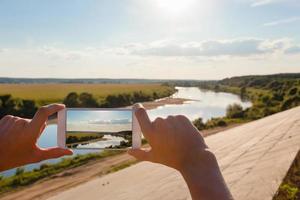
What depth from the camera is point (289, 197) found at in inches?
137

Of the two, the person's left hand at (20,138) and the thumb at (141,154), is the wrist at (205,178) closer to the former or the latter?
the thumb at (141,154)

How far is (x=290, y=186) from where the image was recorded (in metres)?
3.77

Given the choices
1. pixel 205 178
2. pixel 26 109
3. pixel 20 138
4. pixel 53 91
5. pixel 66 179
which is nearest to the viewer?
pixel 205 178

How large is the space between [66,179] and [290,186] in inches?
324

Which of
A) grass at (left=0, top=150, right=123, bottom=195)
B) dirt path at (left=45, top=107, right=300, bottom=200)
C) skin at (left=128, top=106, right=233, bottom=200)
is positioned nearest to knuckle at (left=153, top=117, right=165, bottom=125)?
skin at (left=128, top=106, right=233, bottom=200)

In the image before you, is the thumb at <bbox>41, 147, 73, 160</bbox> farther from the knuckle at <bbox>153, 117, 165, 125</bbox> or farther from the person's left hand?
the knuckle at <bbox>153, 117, 165, 125</bbox>

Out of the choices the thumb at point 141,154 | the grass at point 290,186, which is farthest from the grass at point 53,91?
the thumb at point 141,154

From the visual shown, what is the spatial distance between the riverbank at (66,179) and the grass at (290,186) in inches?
252

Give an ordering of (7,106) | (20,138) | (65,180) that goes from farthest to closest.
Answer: (7,106), (65,180), (20,138)

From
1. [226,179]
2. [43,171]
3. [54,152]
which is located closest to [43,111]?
[54,152]

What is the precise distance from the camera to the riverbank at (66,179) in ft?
31.9

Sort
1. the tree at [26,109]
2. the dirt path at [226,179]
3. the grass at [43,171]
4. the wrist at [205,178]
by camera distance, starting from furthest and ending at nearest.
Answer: the tree at [26,109], the grass at [43,171], the dirt path at [226,179], the wrist at [205,178]

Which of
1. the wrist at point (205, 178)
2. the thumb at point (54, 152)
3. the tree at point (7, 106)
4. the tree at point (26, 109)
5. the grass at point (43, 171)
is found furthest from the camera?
the tree at point (26, 109)

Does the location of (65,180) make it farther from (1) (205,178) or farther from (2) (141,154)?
(1) (205,178)
